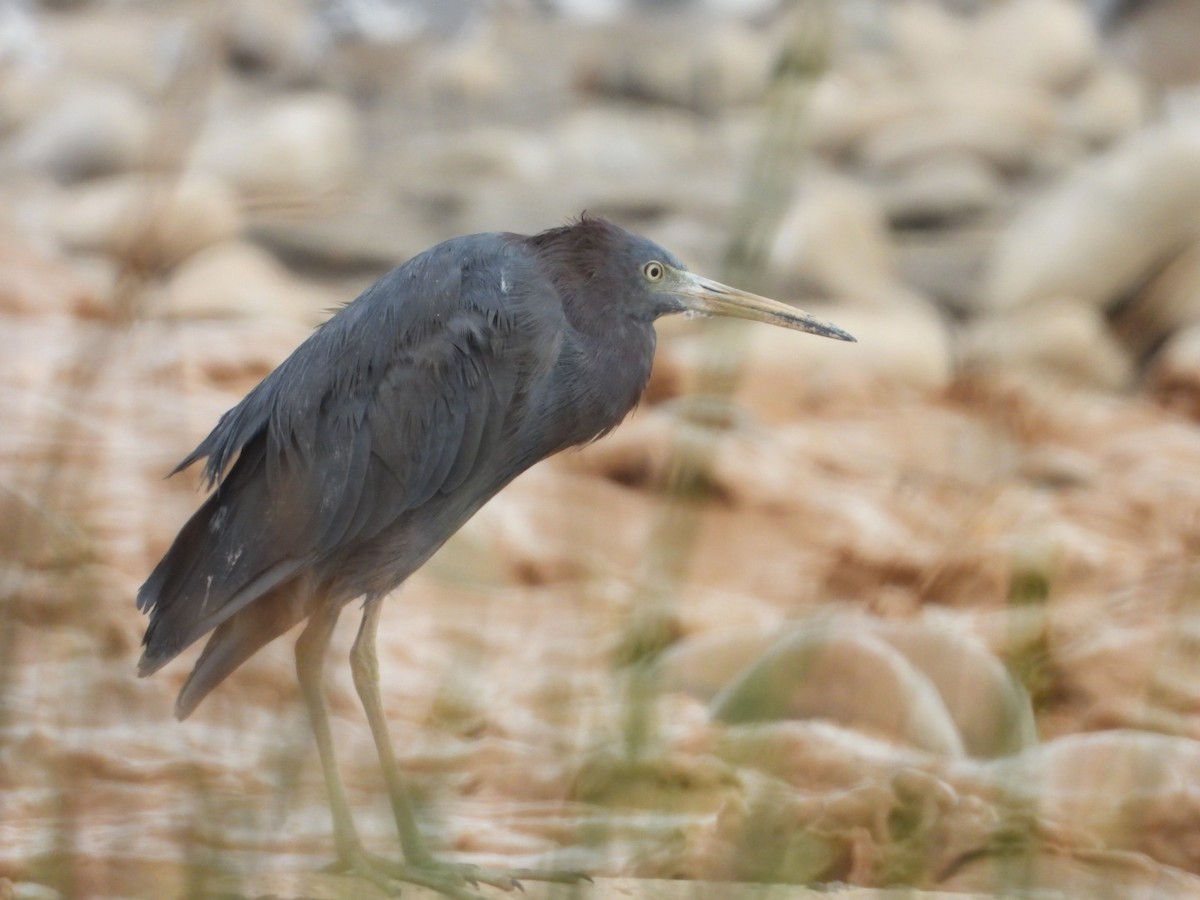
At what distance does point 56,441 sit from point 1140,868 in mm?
2554

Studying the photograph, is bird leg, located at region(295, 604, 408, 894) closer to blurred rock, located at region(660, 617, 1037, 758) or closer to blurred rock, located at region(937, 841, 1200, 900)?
blurred rock, located at region(660, 617, 1037, 758)

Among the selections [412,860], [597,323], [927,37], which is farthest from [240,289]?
[927,37]

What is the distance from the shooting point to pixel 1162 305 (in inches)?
419

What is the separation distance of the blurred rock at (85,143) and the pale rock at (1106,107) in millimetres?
8679

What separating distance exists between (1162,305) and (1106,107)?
235 inches

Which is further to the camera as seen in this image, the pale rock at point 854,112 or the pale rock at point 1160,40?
the pale rock at point 1160,40

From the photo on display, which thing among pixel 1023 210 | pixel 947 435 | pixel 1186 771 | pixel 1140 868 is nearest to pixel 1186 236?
pixel 1023 210

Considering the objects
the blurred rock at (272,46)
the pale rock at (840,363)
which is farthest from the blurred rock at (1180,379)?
the blurred rock at (272,46)

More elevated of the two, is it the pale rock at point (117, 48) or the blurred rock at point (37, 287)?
the pale rock at point (117, 48)

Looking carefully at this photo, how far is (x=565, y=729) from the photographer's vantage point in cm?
249

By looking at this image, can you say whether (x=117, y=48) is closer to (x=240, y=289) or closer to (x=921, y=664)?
(x=240, y=289)

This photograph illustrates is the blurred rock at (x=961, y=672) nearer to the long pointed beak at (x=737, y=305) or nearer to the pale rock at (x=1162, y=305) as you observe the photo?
the long pointed beak at (x=737, y=305)

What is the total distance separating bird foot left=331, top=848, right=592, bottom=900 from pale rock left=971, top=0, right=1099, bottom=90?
14775 millimetres

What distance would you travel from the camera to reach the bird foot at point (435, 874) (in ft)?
11.1
